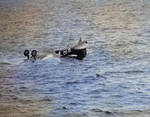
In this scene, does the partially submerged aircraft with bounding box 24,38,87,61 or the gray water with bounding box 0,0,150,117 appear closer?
the gray water with bounding box 0,0,150,117

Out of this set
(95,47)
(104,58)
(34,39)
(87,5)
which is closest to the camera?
(104,58)

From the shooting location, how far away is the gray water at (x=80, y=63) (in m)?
1.38

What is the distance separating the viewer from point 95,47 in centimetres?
197

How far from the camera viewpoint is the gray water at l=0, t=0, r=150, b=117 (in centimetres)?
138

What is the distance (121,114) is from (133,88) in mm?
218

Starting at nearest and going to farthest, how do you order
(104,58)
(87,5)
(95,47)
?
(104,58) → (95,47) → (87,5)

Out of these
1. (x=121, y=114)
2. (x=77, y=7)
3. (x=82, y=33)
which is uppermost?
(x=77, y=7)

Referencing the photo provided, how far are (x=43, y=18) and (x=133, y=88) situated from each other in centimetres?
134

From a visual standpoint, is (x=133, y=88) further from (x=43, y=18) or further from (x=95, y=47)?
(x=43, y=18)

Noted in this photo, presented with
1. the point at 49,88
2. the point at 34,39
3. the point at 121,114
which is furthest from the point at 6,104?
the point at 34,39

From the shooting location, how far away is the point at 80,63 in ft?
5.84

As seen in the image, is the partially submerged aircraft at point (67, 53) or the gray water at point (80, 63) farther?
the partially submerged aircraft at point (67, 53)

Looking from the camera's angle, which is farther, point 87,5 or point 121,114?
point 87,5

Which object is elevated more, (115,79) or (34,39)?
(34,39)
